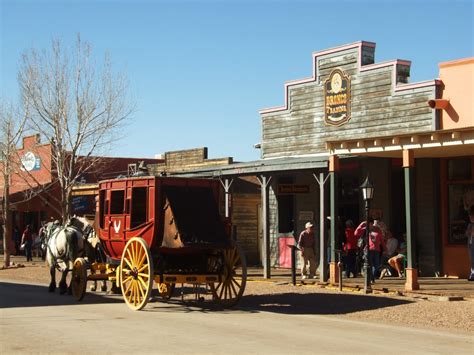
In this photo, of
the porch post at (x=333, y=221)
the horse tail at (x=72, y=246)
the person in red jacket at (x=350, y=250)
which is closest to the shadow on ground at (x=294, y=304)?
the porch post at (x=333, y=221)

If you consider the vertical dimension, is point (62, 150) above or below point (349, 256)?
above

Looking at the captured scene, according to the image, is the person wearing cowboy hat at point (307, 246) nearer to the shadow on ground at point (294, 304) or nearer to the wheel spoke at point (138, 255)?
the shadow on ground at point (294, 304)

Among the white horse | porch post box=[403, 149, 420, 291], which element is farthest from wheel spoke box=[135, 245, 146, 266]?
porch post box=[403, 149, 420, 291]

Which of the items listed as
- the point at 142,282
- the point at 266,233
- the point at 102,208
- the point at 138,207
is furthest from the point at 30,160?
the point at 142,282

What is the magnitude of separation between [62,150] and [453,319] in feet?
61.2

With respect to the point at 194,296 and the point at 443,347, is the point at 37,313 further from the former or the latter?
the point at 443,347

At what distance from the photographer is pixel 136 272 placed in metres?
14.7

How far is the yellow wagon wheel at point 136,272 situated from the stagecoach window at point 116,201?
4.71ft

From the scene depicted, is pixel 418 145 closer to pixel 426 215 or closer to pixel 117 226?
pixel 426 215

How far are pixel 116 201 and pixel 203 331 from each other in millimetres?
5448

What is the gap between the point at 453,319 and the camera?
44.7ft

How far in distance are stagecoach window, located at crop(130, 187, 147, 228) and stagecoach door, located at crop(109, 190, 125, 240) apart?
297 mm

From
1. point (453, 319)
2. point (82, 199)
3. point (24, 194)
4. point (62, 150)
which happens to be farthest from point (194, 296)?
point (24, 194)

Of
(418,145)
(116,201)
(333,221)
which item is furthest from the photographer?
(333,221)
